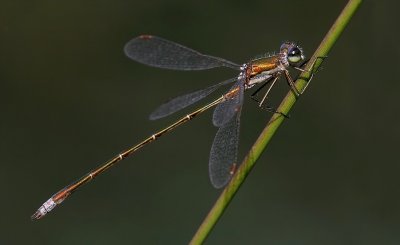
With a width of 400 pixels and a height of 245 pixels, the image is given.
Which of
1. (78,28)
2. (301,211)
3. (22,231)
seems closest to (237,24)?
(78,28)

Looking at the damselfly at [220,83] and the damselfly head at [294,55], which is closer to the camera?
the damselfly at [220,83]

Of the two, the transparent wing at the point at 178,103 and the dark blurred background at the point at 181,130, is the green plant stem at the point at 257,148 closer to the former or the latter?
the transparent wing at the point at 178,103

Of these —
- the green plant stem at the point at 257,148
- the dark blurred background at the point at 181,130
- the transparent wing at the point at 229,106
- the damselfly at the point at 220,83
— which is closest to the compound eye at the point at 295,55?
the damselfly at the point at 220,83

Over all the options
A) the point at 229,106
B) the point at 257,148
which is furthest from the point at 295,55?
the point at 257,148

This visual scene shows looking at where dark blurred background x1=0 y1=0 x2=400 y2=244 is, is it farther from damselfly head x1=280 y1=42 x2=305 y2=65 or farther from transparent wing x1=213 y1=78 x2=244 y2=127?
damselfly head x1=280 y1=42 x2=305 y2=65

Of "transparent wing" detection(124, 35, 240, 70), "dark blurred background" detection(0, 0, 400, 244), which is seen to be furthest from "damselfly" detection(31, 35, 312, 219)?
"dark blurred background" detection(0, 0, 400, 244)

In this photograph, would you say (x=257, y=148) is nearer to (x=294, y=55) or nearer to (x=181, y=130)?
(x=294, y=55)

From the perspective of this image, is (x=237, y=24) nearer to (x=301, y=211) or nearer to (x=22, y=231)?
(x=301, y=211)
